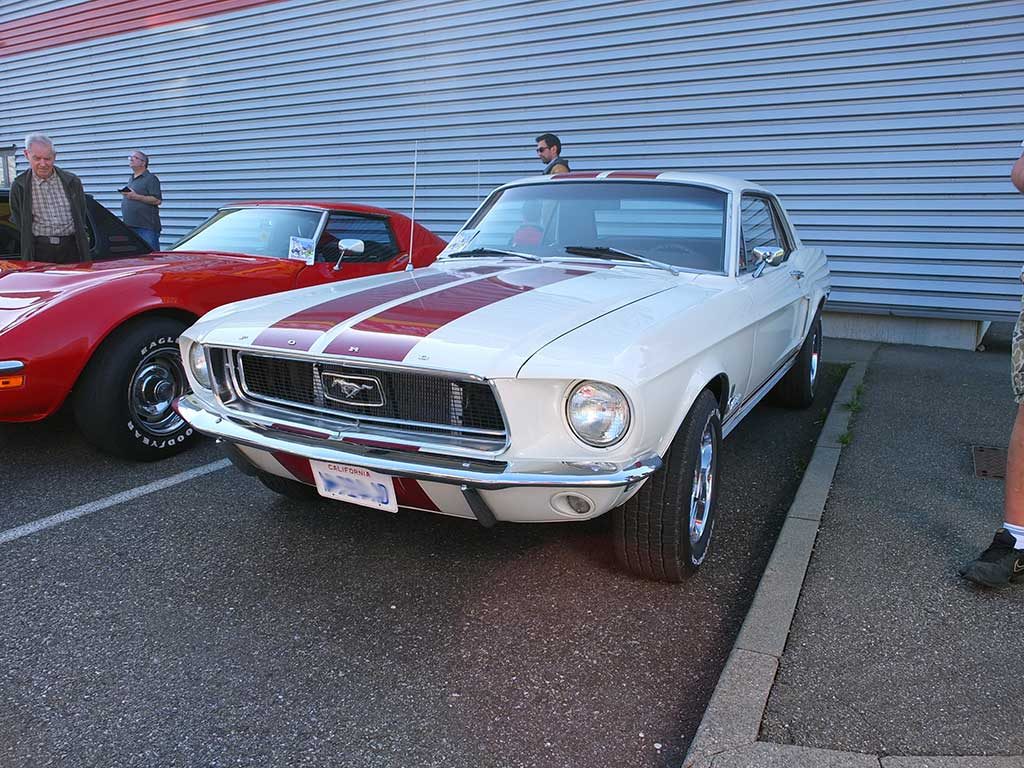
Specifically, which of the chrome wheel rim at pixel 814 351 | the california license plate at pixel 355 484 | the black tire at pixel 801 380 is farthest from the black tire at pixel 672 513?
the chrome wheel rim at pixel 814 351

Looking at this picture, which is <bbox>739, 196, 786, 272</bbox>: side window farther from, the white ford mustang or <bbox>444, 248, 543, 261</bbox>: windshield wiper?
<bbox>444, 248, 543, 261</bbox>: windshield wiper

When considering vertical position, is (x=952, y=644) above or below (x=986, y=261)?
below

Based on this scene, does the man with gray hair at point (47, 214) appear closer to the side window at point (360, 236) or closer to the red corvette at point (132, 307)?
the red corvette at point (132, 307)

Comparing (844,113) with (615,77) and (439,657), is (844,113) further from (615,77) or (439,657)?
(439,657)

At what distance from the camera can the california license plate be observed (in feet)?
8.20

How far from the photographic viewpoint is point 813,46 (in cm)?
694

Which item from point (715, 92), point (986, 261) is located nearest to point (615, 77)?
point (715, 92)

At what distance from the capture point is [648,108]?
7895 millimetres

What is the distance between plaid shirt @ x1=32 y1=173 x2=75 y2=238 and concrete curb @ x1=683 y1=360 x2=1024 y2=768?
4709 mm

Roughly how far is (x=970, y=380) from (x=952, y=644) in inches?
161

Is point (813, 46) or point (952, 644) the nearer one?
point (952, 644)

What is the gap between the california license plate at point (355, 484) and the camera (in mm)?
2500

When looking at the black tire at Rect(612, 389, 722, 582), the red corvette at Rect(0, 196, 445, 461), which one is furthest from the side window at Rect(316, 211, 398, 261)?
the black tire at Rect(612, 389, 722, 582)

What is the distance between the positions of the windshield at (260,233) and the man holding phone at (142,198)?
376 cm
